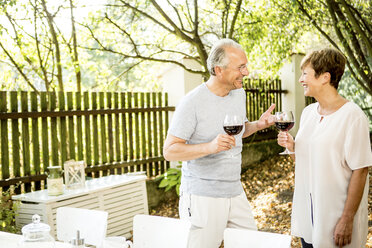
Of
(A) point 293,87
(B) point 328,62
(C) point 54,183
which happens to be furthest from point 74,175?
(A) point 293,87

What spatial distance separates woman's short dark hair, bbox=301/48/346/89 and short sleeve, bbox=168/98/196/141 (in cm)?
80

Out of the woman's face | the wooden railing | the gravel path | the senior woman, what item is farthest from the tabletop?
the wooden railing

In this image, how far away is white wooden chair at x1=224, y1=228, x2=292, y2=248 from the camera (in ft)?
7.50

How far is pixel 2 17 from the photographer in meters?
6.45

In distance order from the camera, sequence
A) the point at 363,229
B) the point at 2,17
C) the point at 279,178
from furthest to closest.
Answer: the point at 279,178
the point at 2,17
the point at 363,229

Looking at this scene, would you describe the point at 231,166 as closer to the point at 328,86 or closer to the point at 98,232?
the point at 328,86

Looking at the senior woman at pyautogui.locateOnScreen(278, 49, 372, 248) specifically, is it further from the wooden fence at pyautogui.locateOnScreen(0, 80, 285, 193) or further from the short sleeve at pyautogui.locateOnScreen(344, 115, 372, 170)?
the wooden fence at pyautogui.locateOnScreen(0, 80, 285, 193)

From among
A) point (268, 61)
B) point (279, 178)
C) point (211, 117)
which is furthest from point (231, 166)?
point (279, 178)

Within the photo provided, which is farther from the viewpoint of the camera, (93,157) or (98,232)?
(93,157)

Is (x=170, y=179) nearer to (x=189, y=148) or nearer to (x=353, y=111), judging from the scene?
(x=189, y=148)

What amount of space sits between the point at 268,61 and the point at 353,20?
2.16 meters

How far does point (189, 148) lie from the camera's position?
8.88ft

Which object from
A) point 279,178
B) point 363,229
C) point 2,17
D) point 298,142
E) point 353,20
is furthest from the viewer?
point 279,178

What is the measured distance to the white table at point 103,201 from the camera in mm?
4694
